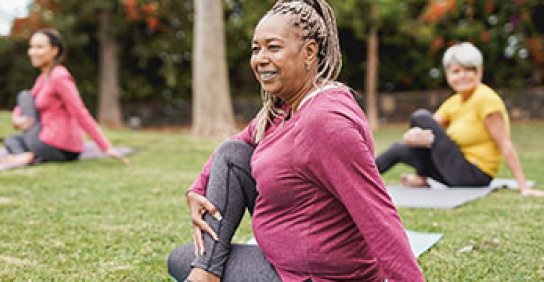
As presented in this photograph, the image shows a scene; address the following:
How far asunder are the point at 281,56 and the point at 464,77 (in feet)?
10.2

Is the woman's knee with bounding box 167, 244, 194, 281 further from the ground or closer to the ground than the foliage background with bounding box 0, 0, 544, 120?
closer to the ground

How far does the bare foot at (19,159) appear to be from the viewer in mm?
6000

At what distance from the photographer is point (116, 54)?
15.6 metres

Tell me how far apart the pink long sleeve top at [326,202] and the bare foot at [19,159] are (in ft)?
15.1

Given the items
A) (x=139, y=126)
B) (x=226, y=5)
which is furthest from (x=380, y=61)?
(x=139, y=126)

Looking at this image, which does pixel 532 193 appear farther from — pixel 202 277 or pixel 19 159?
pixel 19 159

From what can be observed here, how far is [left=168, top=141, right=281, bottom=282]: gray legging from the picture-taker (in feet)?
6.70

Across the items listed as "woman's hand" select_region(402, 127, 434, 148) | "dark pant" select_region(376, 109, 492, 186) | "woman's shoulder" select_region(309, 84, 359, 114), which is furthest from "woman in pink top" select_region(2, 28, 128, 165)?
"woman's shoulder" select_region(309, 84, 359, 114)

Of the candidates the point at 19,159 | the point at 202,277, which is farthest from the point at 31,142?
the point at 202,277

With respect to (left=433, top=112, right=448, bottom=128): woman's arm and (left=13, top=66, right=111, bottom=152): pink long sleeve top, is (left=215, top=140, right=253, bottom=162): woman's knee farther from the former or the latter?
(left=13, top=66, right=111, bottom=152): pink long sleeve top

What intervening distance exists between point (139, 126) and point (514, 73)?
30.7ft

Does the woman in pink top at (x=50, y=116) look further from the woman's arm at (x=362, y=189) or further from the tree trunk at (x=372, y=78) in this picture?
the tree trunk at (x=372, y=78)

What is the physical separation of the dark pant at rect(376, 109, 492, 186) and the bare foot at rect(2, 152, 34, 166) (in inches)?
134

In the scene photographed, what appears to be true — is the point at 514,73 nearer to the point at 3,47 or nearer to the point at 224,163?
the point at 3,47
